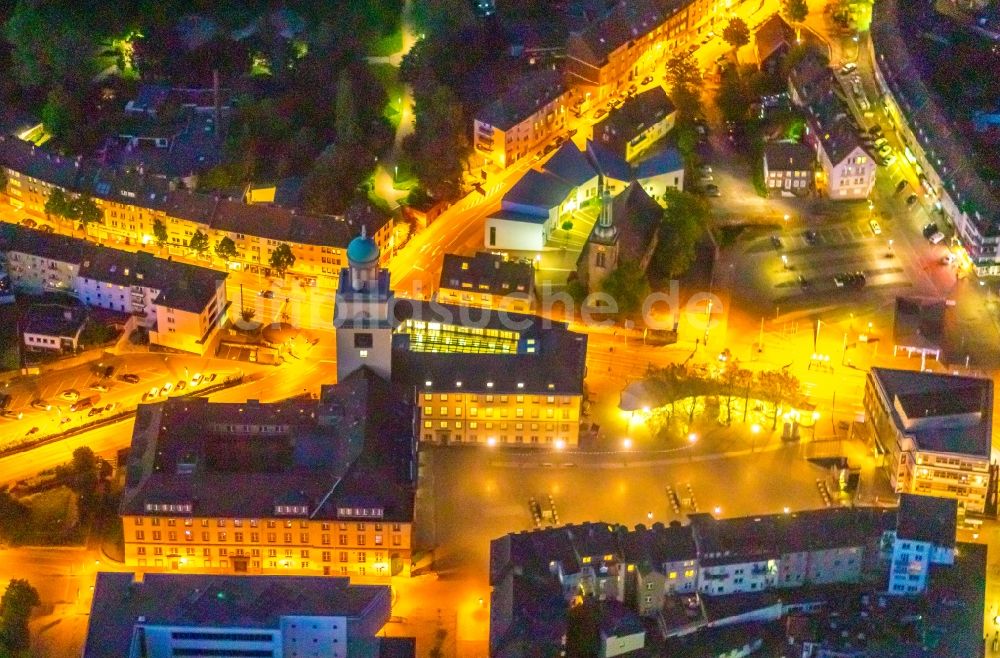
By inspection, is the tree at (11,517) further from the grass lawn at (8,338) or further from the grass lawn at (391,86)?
the grass lawn at (391,86)

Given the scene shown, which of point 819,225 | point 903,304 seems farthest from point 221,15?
point 903,304

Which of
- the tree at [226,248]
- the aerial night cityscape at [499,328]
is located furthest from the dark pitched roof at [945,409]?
the tree at [226,248]

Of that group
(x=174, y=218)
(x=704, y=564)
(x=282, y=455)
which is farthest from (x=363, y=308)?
(x=174, y=218)

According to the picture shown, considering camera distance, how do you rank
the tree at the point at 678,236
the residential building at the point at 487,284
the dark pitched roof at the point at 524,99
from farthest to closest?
the dark pitched roof at the point at 524,99 → the tree at the point at 678,236 → the residential building at the point at 487,284

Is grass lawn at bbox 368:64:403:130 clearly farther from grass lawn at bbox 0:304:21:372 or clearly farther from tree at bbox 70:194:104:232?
grass lawn at bbox 0:304:21:372

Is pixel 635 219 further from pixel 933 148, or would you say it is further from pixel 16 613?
pixel 16 613

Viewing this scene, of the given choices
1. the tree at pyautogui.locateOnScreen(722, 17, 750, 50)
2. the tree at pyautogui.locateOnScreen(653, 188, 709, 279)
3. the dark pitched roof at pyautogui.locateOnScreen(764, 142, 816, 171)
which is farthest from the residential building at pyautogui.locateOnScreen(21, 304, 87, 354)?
the tree at pyautogui.locateOnScreen(722, 17, 750, 50)

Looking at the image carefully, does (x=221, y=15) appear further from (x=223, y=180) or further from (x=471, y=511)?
(x=471, y=511)
